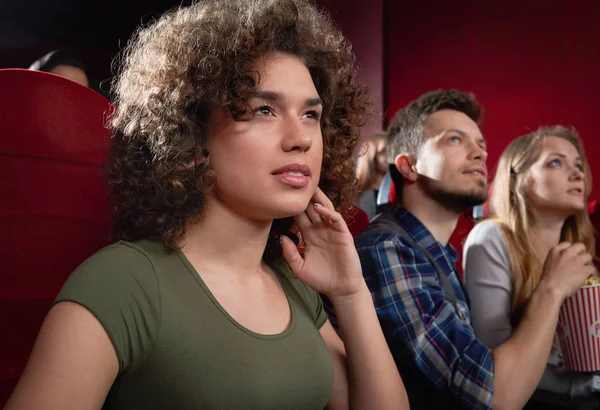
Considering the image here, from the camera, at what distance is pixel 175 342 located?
825 millimetres

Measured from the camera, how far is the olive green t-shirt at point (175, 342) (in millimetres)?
791

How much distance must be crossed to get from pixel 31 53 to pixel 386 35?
8.68ft

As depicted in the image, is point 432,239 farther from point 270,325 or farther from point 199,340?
point 199,340

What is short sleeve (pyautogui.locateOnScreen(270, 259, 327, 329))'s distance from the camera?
1.11m

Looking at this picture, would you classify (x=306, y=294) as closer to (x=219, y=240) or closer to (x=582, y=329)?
(x=219, y=240)

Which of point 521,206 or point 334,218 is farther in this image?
point 521,206

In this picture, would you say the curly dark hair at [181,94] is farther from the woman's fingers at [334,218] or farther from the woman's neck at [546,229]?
the woman's neck at [546,229]

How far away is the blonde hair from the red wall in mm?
1671

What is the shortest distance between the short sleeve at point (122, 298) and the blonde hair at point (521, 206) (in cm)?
135

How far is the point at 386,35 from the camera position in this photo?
4203 mm

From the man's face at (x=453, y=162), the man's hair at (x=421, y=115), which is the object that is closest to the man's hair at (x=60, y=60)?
the man's hair at (x=421, y=115)

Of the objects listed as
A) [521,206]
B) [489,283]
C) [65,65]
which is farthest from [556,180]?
[65,65]

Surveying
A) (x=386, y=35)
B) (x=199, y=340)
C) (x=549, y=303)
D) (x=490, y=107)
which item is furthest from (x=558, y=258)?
(x=386, y=35)

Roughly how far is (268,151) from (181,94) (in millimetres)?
164
